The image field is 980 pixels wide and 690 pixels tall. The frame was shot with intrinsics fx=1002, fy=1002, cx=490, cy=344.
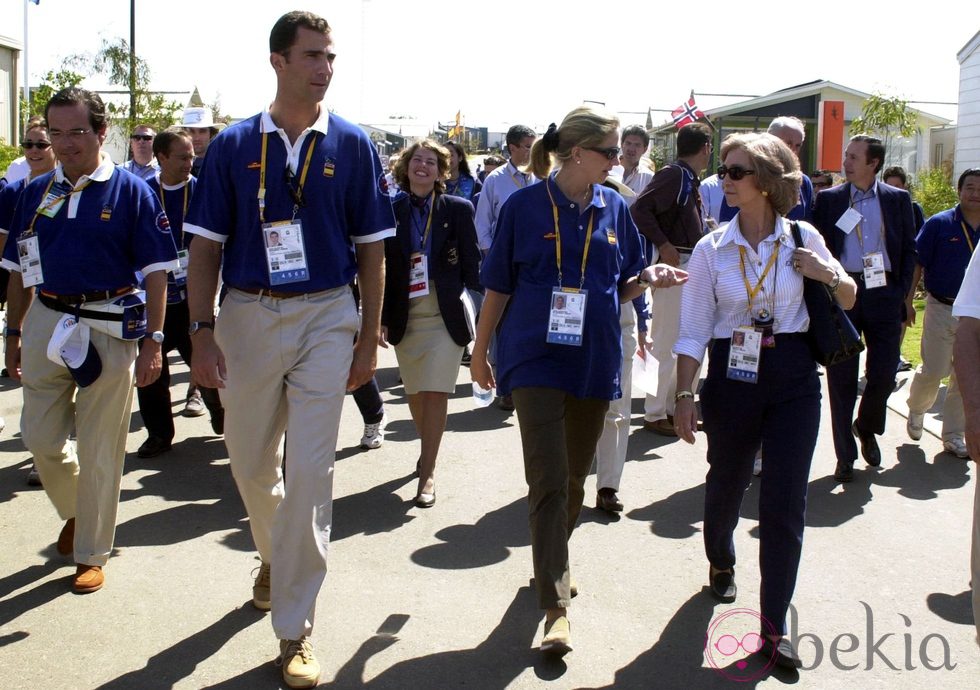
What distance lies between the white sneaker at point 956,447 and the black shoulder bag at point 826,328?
3760mm

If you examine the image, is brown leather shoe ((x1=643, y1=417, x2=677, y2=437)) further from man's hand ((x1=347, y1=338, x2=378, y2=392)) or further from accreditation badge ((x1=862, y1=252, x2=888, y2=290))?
man's hand ((x1=347, y1=338, x2=378, y2=392))

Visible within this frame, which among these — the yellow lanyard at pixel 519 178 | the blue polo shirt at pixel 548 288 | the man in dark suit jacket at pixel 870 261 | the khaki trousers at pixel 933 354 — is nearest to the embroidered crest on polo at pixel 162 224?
the blue polo shirt at pixel 548 288

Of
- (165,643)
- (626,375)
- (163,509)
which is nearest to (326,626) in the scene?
(165,643)

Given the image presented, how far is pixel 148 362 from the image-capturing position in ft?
15.6

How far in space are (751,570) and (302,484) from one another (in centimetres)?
246

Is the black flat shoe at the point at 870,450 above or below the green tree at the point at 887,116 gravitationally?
below

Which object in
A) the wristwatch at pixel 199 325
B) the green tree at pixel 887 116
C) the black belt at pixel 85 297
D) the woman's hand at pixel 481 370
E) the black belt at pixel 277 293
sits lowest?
the woman's hand at pixel 481 370

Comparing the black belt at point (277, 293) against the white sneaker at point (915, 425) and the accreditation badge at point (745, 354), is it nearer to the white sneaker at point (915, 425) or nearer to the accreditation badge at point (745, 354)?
the accreditation badge at point (745, 354)

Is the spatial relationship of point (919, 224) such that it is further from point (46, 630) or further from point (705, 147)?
point (46, 630)

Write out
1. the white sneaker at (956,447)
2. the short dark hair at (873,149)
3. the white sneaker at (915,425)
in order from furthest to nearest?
1. the white sneaker at (915,425)
2. the white sneaker at (956,447)
3. the short dark hair at (873,149)

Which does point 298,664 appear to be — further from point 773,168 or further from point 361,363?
point 773,168

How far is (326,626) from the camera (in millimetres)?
4352

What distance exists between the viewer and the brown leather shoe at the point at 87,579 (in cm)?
468

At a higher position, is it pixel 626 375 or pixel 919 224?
pixel 919 224
